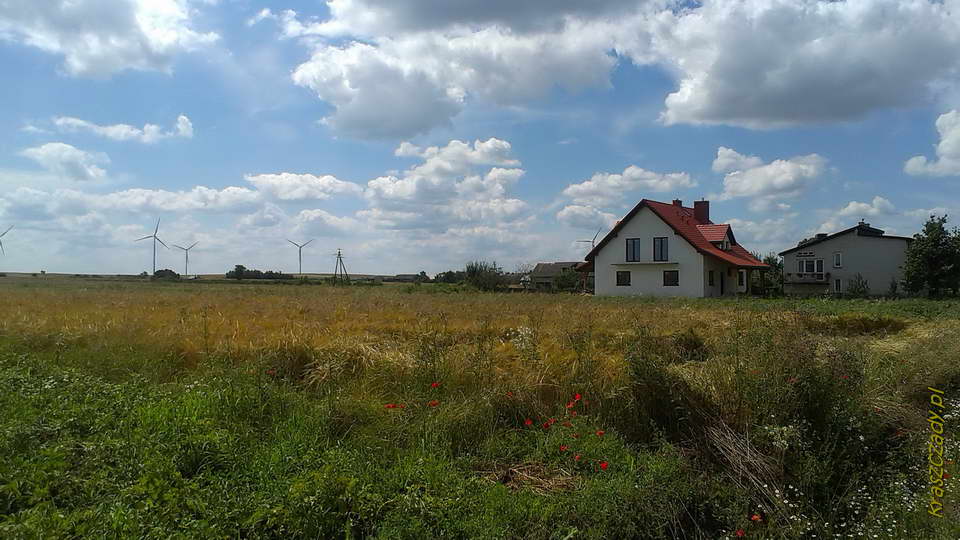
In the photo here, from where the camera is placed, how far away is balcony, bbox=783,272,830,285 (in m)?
48.3

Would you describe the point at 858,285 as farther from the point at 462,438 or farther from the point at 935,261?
the point at 462,438

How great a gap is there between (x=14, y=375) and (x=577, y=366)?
711 cm

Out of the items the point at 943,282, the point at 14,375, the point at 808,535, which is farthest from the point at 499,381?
the point at 943,282

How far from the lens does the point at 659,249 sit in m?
41.0

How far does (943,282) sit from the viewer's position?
3866 centimetres

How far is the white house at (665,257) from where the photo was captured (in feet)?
130

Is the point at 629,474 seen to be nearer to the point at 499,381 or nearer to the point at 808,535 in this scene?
the point at 808,535

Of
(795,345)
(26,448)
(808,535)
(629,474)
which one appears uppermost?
(795,345)

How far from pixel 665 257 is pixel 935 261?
18409mm

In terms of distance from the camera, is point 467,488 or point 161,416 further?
point 161,416

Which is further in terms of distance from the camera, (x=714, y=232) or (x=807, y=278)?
(x=807, y=278)

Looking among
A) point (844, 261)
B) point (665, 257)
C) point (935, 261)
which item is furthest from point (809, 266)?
point (665, 257)

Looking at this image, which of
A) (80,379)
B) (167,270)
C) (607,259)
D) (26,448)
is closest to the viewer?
(26,448)

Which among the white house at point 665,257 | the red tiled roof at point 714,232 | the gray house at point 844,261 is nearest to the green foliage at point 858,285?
the gray house at point 844,261
